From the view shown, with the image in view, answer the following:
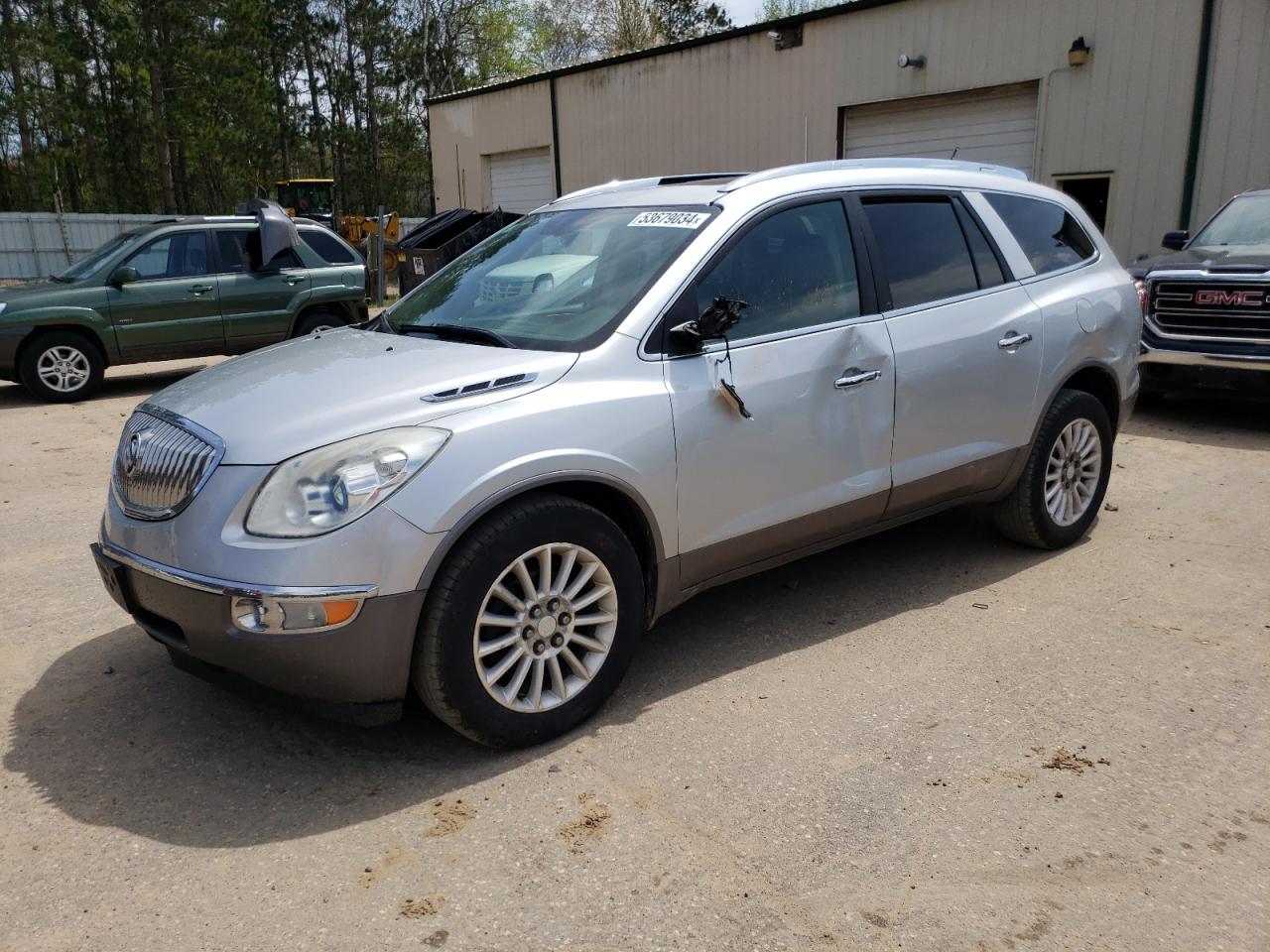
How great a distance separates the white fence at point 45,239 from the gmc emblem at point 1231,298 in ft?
80.0

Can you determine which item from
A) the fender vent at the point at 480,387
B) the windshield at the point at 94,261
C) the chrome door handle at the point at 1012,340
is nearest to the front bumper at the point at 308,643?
the fender vent at the point at 480,387

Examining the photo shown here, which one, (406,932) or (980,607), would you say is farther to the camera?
(980,607)

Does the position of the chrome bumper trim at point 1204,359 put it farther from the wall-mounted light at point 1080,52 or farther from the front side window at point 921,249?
the wall-mounted light at point 1080,52

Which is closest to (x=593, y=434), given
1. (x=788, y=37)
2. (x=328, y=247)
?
(x=328, y=247)

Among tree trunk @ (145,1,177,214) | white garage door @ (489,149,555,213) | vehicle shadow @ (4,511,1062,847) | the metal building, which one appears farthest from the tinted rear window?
tree trunk @ (145,1,177,214)

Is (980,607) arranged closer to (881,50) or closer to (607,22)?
(881,50)

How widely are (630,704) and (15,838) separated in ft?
6.33

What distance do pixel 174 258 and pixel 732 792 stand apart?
991 cm

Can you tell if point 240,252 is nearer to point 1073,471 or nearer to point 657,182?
point 657,182

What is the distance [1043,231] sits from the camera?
16.6ft

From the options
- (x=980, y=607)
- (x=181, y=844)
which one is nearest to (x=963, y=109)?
(x=980, y=607)

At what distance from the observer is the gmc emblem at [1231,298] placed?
25.9 ft

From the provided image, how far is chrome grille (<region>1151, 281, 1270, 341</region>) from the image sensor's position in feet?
25.9

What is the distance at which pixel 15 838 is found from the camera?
287 centimetres
